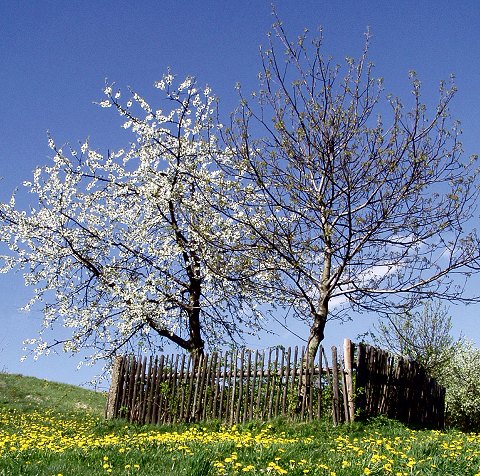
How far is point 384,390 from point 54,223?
12.2 meters

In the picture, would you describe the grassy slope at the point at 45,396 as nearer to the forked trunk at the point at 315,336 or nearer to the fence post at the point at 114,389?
the fence post at the point at 114,389

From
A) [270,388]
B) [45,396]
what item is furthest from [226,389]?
[45,396]

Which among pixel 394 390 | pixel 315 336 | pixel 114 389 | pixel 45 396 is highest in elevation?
pixel 315 336

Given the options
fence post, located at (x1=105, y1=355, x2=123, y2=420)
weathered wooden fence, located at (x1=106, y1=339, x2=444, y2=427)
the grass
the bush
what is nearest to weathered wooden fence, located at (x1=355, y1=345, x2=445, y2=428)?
weathered wooden fence, located at (x1=106, y1=339, x2=444, y2=427)

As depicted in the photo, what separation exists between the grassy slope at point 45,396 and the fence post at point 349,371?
1171cm

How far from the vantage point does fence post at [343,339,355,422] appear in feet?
44.5

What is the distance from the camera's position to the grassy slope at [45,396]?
22.6 m

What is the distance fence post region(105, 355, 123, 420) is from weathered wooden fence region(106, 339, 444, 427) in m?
0.03

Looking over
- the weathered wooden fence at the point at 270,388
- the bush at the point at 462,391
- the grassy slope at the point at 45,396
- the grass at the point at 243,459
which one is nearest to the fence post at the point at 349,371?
the weathered wooden fence at the point at 270,388

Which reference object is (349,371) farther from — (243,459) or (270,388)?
(243,459)

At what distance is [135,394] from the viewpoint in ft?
59.9

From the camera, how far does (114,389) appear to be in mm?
18891

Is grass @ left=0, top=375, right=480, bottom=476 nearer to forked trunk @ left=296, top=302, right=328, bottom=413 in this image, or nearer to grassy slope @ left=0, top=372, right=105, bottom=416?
forked trunk @ left=296, top=302, right=328, bottom=413

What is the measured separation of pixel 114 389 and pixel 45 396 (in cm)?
703
